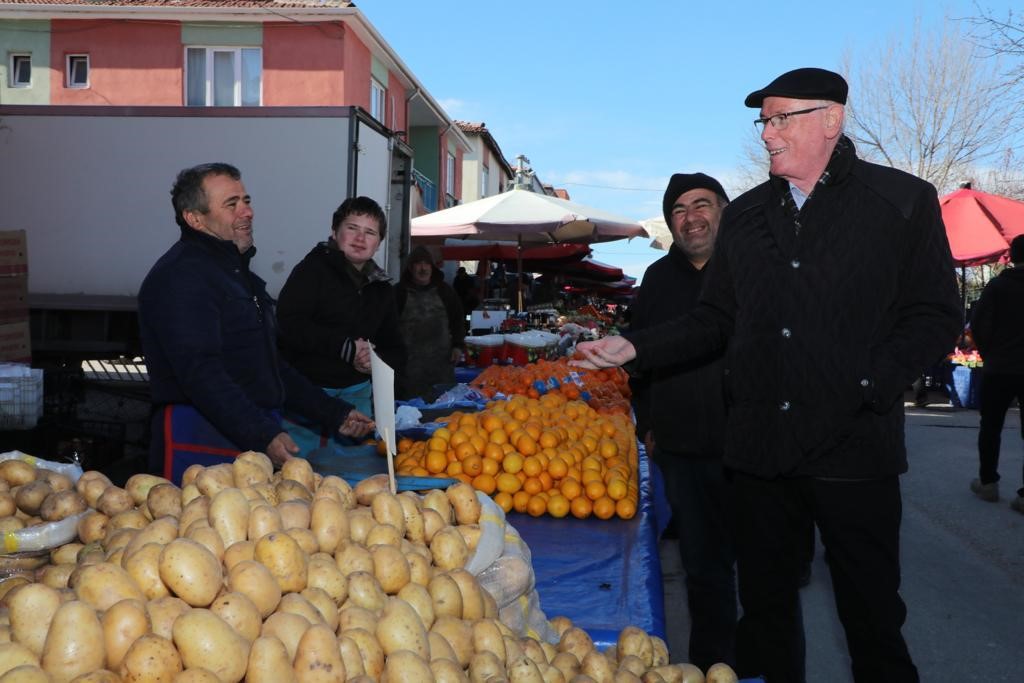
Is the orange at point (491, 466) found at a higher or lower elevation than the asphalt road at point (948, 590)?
higher

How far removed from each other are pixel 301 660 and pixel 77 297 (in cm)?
703

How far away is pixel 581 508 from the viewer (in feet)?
11.3

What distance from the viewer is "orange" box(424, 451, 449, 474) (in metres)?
3.82

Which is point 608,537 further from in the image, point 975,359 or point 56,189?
point 975,359

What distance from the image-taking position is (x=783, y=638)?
2639 mm

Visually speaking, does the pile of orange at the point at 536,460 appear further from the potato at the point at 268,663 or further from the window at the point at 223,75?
the window at the point at 223,75

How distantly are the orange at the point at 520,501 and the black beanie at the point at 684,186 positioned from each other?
1268 millimetres

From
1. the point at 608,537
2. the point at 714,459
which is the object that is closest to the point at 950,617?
the point at 714,459

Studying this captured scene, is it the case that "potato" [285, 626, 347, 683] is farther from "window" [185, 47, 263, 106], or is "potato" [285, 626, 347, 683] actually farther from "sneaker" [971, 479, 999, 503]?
"window" [185, 47, 263, 106]

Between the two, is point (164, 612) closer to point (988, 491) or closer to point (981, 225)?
point (988, 491)

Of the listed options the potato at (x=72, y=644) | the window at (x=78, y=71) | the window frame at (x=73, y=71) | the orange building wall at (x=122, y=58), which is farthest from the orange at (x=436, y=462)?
the window at (x=78, y=71)

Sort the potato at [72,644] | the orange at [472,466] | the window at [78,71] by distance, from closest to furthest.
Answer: the potato at [72,644] → the orange at [472,466] → the window at [78,71]

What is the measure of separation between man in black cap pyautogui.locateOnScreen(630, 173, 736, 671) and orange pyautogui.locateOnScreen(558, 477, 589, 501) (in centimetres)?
38

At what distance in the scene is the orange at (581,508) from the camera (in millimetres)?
3441
